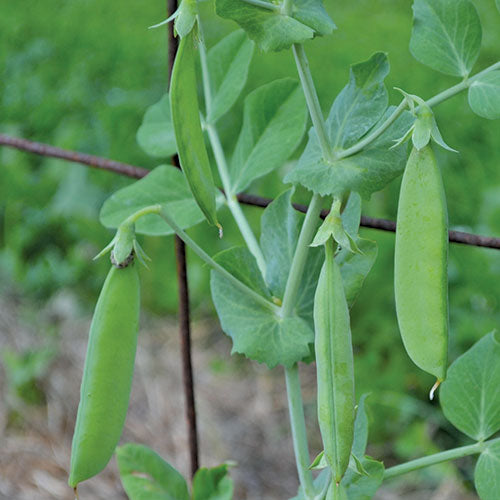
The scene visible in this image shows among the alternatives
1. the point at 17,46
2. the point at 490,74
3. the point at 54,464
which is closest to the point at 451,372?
the point at 490,74

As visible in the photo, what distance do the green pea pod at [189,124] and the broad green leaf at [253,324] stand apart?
117 mm

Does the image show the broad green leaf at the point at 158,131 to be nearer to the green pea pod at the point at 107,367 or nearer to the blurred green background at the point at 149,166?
the green pea pod at the point at 107,367

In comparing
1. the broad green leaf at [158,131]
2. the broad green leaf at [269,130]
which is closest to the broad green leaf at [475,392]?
the broad green leaf at [269,130]

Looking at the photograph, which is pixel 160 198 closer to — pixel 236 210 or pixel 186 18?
pixel 236 210

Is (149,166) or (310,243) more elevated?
(310,243)

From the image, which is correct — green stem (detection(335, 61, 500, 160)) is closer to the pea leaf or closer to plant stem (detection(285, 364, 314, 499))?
the pea leaf

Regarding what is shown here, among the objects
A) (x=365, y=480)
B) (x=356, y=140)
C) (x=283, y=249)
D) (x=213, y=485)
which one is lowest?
(x=213, y=485)

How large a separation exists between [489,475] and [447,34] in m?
0.32

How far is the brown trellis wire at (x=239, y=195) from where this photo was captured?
531mm

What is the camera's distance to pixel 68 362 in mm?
1556

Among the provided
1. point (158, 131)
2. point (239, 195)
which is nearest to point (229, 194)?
point (239, 195)

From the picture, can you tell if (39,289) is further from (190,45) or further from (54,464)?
(190,45)

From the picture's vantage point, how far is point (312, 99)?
434 mm

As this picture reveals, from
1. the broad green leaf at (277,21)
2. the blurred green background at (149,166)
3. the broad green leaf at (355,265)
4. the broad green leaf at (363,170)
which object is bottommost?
the blurred green background at (149,166)
